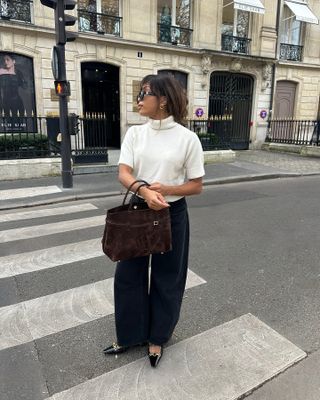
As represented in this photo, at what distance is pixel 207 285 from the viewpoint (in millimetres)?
3680

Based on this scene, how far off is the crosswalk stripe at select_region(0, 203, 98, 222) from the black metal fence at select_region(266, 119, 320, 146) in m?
11.9

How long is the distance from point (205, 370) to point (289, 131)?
1624cm

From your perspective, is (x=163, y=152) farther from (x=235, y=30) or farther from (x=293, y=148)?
(x=235, y=30)

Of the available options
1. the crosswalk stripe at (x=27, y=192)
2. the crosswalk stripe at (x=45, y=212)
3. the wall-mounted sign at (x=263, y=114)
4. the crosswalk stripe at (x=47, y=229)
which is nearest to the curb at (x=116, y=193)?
the crosswalk stripe at (x=45, y=212)

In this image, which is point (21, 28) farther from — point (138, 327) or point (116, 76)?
point (138, 327)

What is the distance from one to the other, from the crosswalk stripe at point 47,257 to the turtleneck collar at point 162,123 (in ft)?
8.47

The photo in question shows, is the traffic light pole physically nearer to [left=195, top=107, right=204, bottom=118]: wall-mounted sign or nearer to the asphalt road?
the asphalt road

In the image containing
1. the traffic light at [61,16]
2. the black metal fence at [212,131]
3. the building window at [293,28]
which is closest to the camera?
the traffic light at [61,16]

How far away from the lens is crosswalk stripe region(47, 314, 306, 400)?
7.33 feet

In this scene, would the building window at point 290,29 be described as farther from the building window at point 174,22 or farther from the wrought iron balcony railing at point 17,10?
the wrought iron balcony railing at point 17,10

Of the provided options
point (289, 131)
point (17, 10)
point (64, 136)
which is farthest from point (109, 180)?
point (289, 131)

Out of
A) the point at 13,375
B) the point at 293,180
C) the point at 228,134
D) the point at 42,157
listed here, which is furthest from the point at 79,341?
the point at 228,134

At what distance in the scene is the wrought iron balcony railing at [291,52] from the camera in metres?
17.3

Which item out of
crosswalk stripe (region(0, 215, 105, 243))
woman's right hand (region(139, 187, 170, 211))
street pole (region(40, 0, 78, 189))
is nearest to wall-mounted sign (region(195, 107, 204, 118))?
street pole (region(40, 0, 78, 189))
